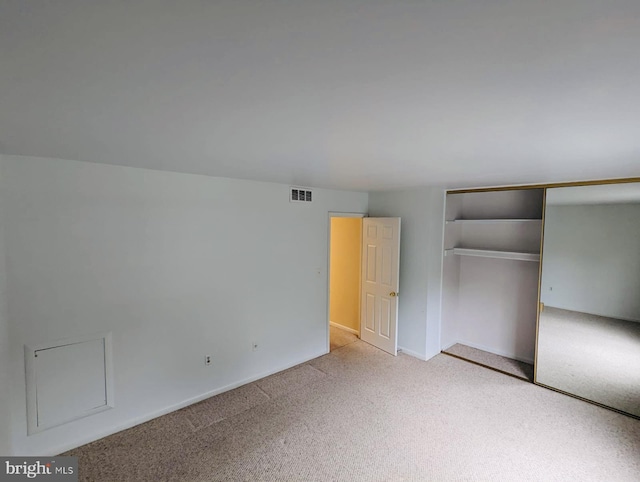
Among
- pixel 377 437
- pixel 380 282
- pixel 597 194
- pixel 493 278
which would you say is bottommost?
pixel 377 437

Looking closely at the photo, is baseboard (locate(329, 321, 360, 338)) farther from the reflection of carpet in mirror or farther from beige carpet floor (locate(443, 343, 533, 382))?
the reflection of carpet in mirror

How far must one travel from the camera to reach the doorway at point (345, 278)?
5.20 m

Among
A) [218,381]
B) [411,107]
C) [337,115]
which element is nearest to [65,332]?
[218,381]

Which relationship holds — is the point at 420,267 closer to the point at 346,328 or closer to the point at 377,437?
the point at 346,328

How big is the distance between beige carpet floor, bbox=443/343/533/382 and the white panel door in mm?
958

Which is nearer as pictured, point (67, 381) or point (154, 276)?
point (67, 381)

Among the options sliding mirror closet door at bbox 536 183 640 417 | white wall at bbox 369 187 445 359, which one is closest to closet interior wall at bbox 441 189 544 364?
white wall at bbox 369 187 445 359

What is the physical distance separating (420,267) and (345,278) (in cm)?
149

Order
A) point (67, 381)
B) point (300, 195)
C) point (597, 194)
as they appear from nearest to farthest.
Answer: point (67, 381)
point (597, 194)
point (300, 195)

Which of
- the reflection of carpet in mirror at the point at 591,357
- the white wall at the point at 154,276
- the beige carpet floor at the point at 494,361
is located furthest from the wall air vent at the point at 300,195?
the reflection of carpet in mirror at the point at 591,357

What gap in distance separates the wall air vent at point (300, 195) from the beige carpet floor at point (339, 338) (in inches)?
90.1

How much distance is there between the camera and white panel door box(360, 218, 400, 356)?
4.37 m

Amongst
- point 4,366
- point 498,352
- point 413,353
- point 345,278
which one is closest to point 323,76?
point 4,366

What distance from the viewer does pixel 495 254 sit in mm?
4168
